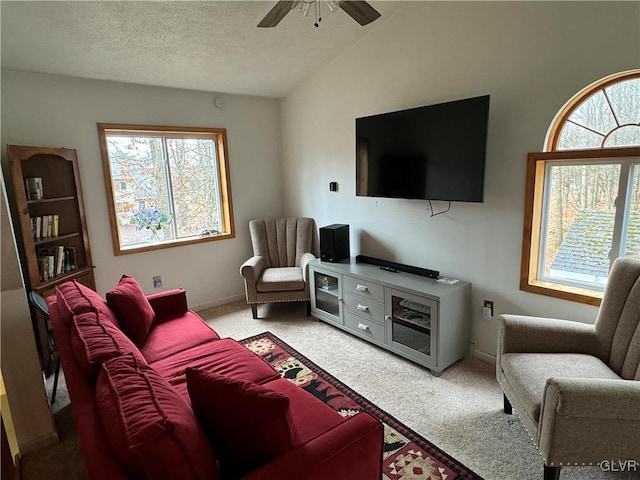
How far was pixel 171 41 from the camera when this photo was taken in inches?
116

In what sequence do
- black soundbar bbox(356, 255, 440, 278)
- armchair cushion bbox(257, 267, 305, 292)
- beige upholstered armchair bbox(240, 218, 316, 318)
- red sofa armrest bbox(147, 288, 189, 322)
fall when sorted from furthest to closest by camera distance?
beige upholstered armchair bbox(240, 218, 316, 318)
armchair cushion bbox(257, 267, 305, 292)
black soundbar bbox(356, 255, 440, 278)
red sofa armrest bbox(147, 288, 189, 322)

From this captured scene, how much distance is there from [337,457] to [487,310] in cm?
206

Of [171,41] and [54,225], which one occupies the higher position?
[171,41]

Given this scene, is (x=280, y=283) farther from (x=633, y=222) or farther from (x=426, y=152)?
(x=633, y=222)

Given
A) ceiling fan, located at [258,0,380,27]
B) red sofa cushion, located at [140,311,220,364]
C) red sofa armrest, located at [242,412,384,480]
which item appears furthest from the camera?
red sofa cushion, located at [140,311,220,364]

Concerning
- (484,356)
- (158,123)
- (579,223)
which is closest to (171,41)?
(158,123)

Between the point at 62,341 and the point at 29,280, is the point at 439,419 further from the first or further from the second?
the point at 29,280

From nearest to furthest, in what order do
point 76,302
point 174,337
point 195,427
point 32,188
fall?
point 195,427, point 76,302, point 174,337, point 32,188

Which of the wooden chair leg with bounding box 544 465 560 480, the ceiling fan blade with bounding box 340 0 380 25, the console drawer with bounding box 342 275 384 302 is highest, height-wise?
the ceiling fan blade with bounding box 340 0 380 25

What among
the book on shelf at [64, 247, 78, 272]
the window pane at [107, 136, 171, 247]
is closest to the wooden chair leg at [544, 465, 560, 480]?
the book on shelf at [64, 247, 78, 272]

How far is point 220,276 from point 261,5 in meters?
2.84

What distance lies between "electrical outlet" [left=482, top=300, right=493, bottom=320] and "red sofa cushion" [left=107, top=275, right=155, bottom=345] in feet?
8.13

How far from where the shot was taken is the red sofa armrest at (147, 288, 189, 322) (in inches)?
111

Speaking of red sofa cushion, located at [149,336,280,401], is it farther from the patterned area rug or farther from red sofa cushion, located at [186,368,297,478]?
red sofa cushion, located at [186,368,297,478]
